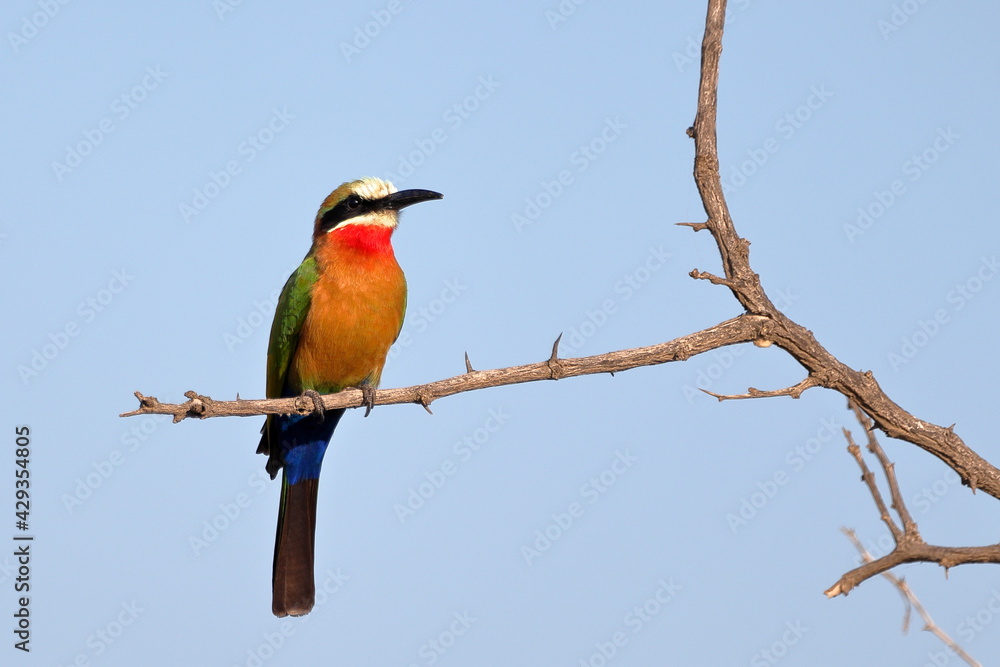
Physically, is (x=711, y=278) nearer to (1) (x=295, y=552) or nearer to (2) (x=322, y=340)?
(2) (x=322, y=340)

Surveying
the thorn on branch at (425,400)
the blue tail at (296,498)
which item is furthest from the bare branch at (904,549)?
the blue tail at (296,498)

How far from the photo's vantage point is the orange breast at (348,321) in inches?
225

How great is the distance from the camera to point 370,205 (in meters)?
6.15

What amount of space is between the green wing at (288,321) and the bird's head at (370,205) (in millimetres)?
307

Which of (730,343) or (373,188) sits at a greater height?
(373,188)

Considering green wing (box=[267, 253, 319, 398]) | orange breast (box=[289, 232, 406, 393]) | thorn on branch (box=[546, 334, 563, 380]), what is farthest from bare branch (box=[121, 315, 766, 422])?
green wing (box=[267, 253, 319, 398])

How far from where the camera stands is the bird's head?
609 cm

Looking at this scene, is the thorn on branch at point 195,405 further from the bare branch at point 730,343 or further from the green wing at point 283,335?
the green wing at point 283,335

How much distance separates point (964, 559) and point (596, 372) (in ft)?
4.81

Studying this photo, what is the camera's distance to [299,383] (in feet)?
19.5

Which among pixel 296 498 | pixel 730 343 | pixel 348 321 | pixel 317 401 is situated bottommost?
pixel 296 498

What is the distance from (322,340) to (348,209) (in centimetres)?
100

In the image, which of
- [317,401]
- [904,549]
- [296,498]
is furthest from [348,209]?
[904,549]

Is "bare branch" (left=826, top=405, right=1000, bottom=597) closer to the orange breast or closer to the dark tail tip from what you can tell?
the orange breast
